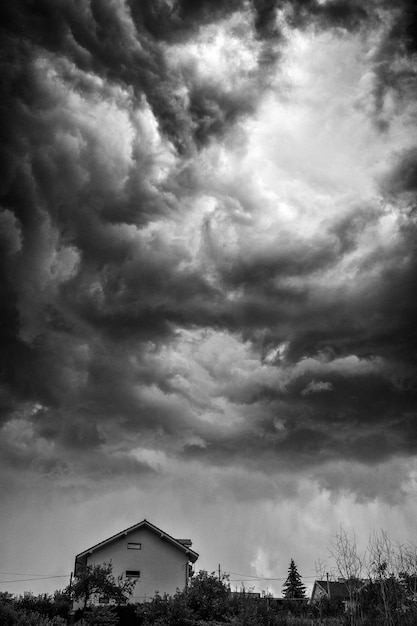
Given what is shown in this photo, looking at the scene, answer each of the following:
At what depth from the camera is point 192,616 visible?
83.5 feet

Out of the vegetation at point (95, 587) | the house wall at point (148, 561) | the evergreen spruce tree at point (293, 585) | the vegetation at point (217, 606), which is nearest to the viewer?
the vegetation at point (217, 606)

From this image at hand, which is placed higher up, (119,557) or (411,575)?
(119,557)

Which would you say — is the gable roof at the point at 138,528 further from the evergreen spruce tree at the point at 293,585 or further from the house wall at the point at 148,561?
the evergreen spruce tree at the point at 293,585

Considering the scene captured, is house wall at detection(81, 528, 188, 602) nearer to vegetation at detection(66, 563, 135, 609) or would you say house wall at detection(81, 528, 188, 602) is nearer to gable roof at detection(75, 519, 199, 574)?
gable roof at detection(75, 519, 199, 574)

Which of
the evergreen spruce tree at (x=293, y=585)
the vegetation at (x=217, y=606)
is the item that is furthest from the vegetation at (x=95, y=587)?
the evergreen spruce tree at (x=293, y=585)

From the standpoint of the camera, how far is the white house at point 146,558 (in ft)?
148

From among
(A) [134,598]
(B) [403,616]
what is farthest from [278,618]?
(A) [134,598]

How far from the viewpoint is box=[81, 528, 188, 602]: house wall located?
148 feet

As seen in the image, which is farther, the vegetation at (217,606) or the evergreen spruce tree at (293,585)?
the evergreen spruce tree at (293,585)

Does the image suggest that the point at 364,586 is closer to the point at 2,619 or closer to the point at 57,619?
the point at 57,619

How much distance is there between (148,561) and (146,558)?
308 millimetres

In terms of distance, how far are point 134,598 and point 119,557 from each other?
3650 millimetres

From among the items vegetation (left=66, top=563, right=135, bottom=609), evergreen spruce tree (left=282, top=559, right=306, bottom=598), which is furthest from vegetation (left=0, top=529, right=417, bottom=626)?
evergreen spruce tree (left=282, top=559, right=306, bottom=598)

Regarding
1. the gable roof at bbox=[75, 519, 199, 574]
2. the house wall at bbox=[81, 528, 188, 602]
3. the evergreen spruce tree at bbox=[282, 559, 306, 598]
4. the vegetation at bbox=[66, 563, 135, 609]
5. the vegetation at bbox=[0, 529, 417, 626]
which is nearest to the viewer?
the vegetation at bbox=[0, 529, 417, 626]
